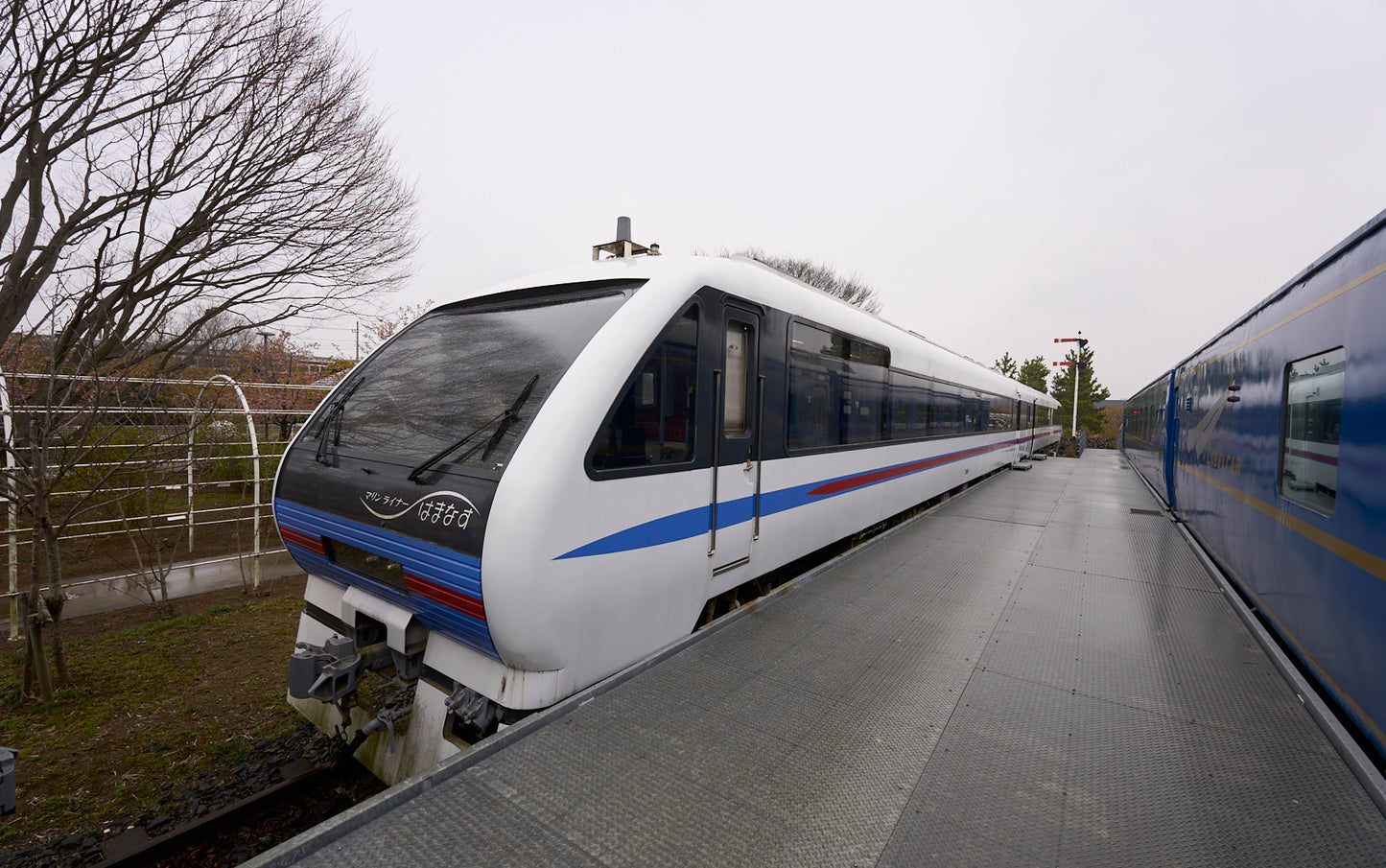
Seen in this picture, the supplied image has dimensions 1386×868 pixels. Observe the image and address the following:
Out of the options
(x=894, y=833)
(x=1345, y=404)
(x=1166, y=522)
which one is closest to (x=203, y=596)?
(x=894, y=833)

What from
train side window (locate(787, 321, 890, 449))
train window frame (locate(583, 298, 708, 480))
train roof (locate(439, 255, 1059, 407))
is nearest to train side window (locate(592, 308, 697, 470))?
train window frame (locate(583, 298, 708, 480))

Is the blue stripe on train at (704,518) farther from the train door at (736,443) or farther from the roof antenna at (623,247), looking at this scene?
the roof antenna at (623,247)

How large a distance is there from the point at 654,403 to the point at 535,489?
35.2 inches

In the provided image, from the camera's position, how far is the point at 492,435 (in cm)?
276

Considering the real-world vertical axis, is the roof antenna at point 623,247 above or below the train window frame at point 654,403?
above

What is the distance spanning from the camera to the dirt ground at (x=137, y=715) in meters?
3.22

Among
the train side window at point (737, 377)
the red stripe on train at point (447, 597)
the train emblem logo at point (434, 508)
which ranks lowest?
the red stripe on train at point (447, 597)

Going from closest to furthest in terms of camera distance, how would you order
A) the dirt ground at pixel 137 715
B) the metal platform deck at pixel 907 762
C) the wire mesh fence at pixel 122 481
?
the metal platform deck at pixel 907 762
the dirt ground at pixel 137 715
the wire mesh fence at pixel 122 481

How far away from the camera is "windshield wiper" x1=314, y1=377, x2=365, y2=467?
3.42 metres

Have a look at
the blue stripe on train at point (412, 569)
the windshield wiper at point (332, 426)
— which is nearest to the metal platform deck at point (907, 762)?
the blue stripe on train at point (412, 569)

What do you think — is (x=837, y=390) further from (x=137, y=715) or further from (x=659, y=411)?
(x=137, y=715)

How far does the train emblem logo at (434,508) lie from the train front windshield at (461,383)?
0.17m

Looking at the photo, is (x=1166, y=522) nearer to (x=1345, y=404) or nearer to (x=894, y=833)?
(x=1345, y=404)

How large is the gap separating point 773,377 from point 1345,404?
3038 millimetres
